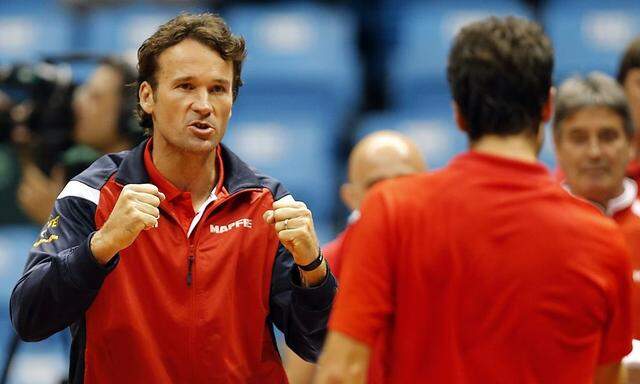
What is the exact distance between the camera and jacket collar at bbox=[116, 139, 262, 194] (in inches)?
126

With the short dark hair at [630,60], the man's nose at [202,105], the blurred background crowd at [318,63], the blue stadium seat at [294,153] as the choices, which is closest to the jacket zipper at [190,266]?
the man's nose at [202,105]

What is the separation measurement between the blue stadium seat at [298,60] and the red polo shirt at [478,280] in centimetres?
487

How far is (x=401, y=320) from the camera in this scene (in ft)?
8.24

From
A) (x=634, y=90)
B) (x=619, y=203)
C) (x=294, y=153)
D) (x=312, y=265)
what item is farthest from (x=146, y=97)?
(x=294, y=153)

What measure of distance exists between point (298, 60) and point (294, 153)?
28.9 inches

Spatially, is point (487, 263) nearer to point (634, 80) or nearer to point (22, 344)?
point (634, 80)

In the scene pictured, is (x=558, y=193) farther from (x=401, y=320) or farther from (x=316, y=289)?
(x=316, y=289)

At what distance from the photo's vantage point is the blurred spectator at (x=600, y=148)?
14.3 ft

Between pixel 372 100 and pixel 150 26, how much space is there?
5.35 ft

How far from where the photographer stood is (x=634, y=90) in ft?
16.3

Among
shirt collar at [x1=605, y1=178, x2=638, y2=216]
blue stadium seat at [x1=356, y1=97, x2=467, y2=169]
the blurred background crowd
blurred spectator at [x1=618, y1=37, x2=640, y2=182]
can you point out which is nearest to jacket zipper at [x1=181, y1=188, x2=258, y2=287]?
shirt collar at [x1=605, y1=178, x2=638, y2=216]

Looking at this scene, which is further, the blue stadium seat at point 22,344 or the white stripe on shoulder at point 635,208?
the blue stadium seat at point 22,344

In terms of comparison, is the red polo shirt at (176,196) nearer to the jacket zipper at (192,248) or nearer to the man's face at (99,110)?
the jacket zipper at (192,248)

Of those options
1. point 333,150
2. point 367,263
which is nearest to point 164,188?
point 367,263
